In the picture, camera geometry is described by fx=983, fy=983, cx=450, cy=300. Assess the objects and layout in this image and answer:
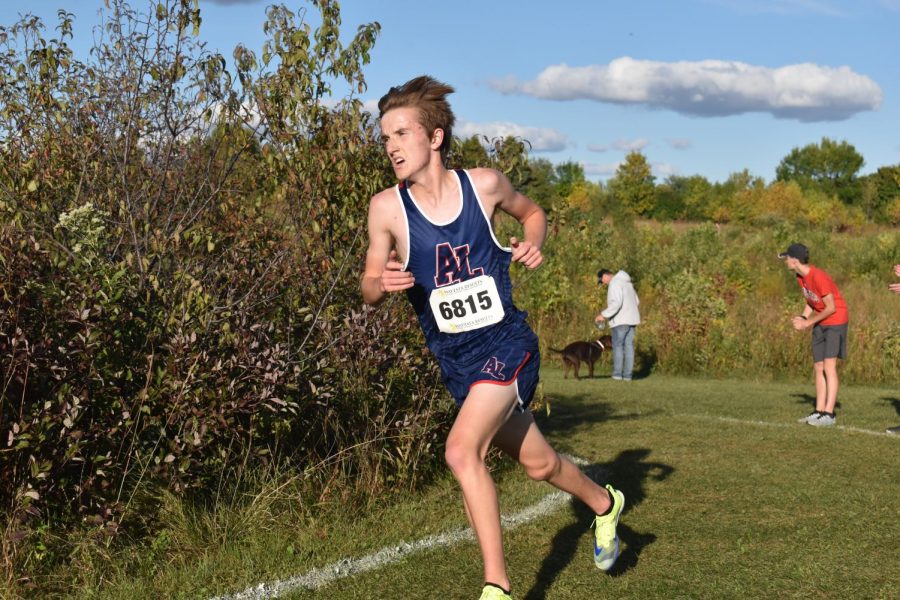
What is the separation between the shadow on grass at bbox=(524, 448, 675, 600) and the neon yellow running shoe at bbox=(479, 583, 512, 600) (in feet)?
2.15

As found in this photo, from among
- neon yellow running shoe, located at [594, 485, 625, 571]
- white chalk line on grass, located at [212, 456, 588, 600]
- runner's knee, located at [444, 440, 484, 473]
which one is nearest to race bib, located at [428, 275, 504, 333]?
runner's knee, located at [444, 440, 484, 473]

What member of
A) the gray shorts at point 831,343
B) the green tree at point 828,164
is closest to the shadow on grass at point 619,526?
the gray shorts at point 831,343

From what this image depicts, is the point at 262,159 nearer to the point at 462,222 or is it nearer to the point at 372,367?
the point at 372,367

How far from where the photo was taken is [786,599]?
4.47m

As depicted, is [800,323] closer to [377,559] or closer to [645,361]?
[377,559]

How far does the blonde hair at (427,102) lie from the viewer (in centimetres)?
419

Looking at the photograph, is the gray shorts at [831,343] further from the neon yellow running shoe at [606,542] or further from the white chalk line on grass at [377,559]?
the neon yellow running shoe at [606,542]

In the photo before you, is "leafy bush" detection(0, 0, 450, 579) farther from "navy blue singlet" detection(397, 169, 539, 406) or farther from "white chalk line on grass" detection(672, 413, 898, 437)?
"white chalk line on grass" detection(672, 413, 898, 437)

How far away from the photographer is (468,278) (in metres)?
4.11

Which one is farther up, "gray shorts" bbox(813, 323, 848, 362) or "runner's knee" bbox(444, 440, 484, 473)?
"runner's knee" bbox(444, 440, 484, 473)

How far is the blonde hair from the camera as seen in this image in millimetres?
4191

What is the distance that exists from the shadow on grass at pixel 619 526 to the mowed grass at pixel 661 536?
0.6 inches

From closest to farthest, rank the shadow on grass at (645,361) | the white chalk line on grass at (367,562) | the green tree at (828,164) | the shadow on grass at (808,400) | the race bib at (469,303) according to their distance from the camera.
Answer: the race bib at (469,303), the white chalk line on grass at (367,562), the shadow on grass at (808,400), the shadow on grass at (645,361), the green tree at (828,164)

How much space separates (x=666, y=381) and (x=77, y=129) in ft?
35.7
